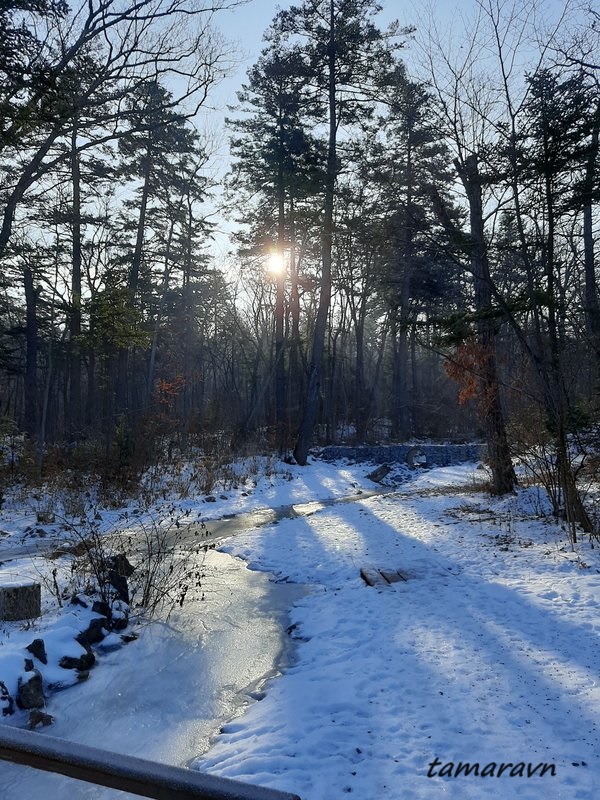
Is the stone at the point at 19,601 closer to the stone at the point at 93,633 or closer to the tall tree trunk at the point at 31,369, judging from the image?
the stone at the point at 93,633

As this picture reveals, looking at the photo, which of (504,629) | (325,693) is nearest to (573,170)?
(504,629)

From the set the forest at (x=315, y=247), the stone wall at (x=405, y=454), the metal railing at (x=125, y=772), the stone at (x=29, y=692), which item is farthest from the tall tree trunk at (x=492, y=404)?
the stone wall at (x=405, y=454)

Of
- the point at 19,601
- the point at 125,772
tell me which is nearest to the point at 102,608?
the point at 19,601

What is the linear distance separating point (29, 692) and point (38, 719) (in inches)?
10.5

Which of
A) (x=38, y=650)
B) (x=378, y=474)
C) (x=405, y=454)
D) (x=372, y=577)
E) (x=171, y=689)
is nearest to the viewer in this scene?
(x=171, y=689)

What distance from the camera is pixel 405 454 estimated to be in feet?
73.8

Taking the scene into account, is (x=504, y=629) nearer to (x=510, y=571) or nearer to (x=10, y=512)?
(x=510, y=571)

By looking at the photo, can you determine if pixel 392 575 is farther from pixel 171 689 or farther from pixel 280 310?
pixel 280 310

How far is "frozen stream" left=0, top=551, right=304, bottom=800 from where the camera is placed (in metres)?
3.55

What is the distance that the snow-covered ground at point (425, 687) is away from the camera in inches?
121

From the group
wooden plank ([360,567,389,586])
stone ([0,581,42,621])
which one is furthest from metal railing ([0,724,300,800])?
wooden plank ([360,567,389,586])

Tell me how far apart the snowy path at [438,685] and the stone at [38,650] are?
1.83m

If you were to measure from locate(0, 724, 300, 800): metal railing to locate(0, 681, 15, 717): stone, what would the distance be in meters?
2.21

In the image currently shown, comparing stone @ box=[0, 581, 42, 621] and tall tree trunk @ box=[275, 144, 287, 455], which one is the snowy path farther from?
tall tree trunk @ box=[275, 144, 287, 455]
